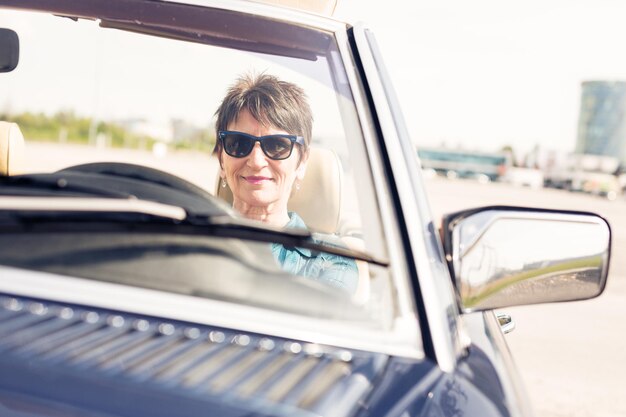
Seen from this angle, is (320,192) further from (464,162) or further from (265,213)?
(464,162)

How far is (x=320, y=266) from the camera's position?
5.32 ft

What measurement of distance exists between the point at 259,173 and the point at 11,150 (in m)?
0.66

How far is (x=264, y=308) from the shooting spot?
1383 millimetres

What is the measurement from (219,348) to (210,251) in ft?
0.76

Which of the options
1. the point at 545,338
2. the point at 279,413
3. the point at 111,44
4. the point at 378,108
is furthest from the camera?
the point at 545,338

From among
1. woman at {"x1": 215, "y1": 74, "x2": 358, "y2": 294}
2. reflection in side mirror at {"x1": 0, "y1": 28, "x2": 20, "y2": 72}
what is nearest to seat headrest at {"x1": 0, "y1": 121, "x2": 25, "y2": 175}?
reflection in side mirror at {"x1": 0, "y1": 28, "x2": 20, "y2": 72}

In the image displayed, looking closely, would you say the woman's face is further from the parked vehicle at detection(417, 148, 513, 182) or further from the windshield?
the parked vehicle at detection(417, 148, 513, 182)

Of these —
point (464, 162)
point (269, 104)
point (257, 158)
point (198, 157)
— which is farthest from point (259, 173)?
point (464, 162)

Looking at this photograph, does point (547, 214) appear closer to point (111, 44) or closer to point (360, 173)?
point (360, 173)

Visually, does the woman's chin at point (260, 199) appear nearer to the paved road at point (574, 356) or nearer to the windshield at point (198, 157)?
the windshield at point (198, 157)

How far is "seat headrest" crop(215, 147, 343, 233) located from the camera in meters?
2.03

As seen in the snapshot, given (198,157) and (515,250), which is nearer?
(515,250)

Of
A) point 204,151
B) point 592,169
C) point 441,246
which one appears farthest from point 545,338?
point 592,169

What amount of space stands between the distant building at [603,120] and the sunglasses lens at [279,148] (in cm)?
10069
